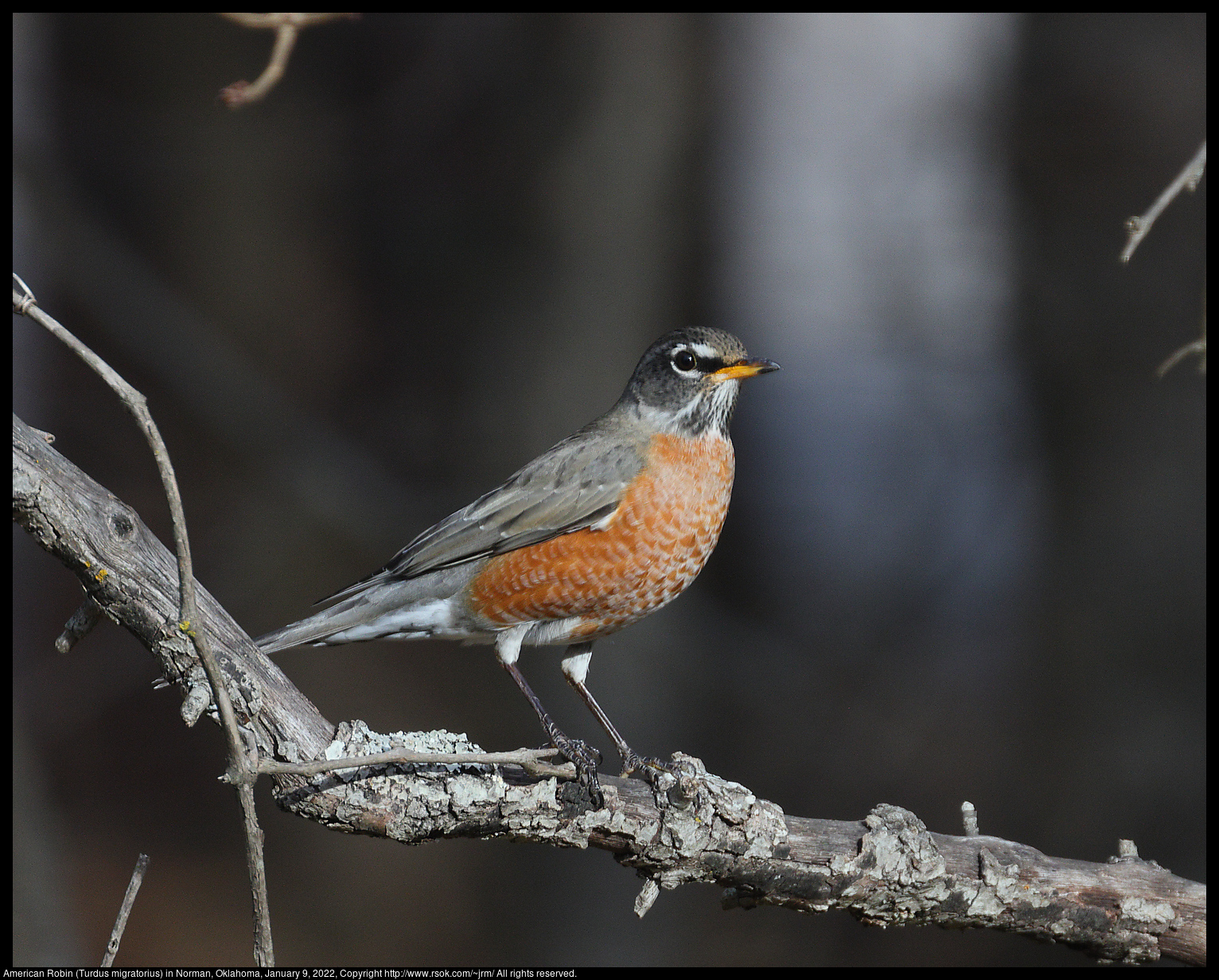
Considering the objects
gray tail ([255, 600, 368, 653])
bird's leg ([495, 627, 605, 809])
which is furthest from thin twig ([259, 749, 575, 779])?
gray tail ([255, 600, 368, 653])

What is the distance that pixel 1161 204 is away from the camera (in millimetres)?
2199

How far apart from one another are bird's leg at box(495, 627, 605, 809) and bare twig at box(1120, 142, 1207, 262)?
6.04 feet

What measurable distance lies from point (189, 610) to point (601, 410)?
502 cm

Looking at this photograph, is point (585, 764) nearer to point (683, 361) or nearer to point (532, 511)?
point (532, 511)

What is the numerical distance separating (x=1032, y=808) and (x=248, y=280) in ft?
26.6

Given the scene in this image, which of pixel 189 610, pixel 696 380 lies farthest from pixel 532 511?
pixel 189 610

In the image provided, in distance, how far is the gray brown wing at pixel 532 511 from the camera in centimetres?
374

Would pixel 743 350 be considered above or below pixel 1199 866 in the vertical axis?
above

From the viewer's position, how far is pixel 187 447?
8.73 m

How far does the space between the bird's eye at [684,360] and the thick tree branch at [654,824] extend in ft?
5.35

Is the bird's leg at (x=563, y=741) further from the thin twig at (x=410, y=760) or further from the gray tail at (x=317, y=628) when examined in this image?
the gray tail at (x=317, y=628)

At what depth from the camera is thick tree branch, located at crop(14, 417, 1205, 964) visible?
100 inches

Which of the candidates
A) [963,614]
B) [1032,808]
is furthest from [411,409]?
[1032,808]

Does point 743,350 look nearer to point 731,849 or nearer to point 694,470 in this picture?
point 694,470
